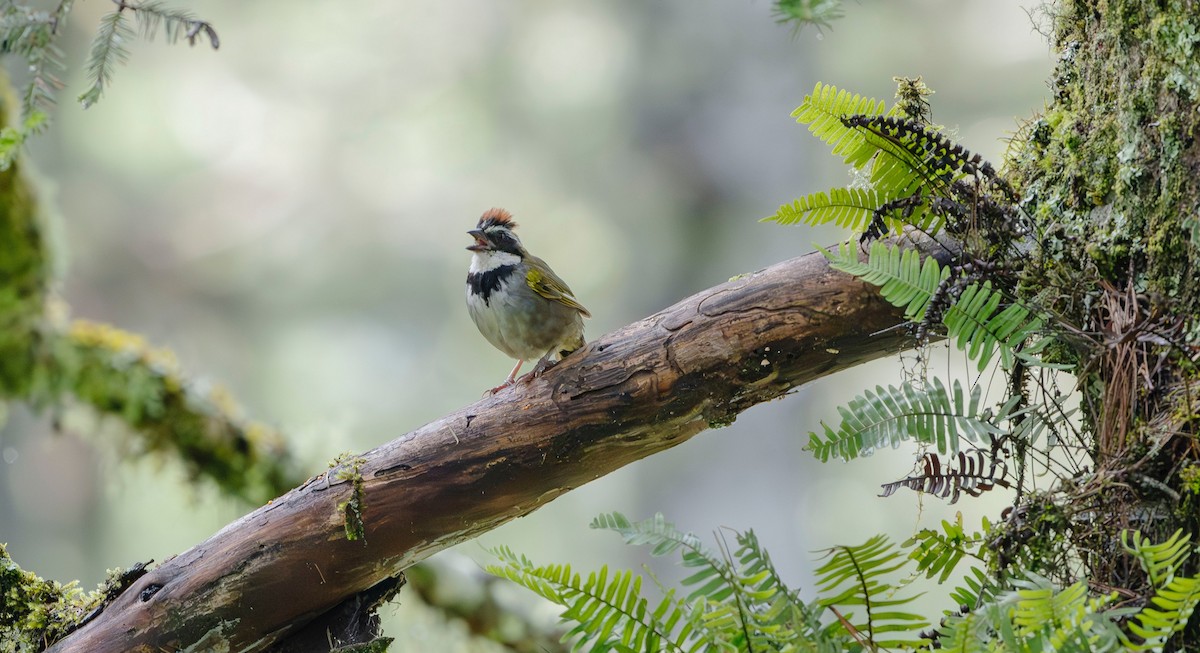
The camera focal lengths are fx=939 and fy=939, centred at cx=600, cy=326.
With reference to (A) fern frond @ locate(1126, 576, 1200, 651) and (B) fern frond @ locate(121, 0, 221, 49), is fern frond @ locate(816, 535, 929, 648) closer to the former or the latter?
(A) fern frond @ locate(1126, 576, 1200, 651)

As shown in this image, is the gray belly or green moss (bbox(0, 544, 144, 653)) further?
→ the gray belly

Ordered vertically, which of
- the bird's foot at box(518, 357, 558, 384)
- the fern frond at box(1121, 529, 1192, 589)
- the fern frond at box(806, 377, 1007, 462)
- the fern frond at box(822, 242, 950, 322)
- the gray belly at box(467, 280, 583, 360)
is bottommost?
the fern frond at box(1121, 529, 1192, 589)

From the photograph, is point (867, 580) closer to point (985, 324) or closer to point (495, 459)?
point (985, 324)

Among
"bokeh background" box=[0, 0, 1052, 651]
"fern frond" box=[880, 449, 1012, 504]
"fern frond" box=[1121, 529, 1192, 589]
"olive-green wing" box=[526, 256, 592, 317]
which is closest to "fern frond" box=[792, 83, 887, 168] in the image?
"fern frond" box=[880, 449, 1012, 504]

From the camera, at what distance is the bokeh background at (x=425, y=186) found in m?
8.19

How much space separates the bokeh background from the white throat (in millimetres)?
4248

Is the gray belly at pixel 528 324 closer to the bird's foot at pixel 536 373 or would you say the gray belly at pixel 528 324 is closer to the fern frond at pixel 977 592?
the bird's foot at pixel 536 373

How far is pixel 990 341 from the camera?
204 cm

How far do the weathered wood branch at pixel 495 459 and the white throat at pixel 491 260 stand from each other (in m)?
1.14

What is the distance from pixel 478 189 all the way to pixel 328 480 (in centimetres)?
722

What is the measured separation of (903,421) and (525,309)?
1.71 m

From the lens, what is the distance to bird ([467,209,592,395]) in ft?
11.4

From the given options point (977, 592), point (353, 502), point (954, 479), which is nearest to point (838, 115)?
point (954, 479)

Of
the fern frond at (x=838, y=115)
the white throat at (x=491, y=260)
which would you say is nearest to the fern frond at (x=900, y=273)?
the fern frond at (x=838, y=115)
